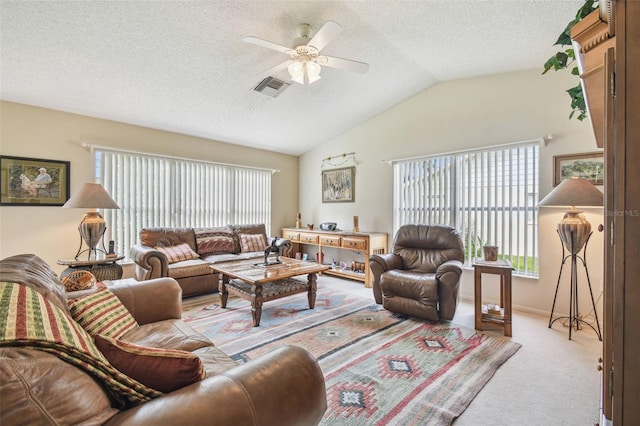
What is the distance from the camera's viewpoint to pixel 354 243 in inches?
177

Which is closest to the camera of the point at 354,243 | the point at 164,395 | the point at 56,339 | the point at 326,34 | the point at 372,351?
the point at 56,339

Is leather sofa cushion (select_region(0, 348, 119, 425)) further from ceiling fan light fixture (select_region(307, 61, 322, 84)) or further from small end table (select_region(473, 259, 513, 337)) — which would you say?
small end table (select_region(473, 259, 513, 337))

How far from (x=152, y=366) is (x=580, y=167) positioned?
13.2ft

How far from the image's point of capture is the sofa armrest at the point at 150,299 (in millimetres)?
1862

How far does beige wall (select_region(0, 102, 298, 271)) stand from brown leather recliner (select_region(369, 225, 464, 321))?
3642 mm

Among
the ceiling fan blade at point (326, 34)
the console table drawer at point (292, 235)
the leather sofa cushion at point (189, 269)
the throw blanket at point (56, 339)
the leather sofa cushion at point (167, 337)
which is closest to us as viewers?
the throw blanket at point (56, 339)

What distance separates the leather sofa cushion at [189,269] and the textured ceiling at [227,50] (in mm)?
2070

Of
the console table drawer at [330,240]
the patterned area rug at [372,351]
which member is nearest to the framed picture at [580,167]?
the patterned area rug at [372,351]

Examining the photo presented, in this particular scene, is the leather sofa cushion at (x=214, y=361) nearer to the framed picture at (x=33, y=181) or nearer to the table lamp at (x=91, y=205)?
the table lamp at (x=91, y=205)

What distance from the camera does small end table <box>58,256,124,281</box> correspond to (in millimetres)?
3102

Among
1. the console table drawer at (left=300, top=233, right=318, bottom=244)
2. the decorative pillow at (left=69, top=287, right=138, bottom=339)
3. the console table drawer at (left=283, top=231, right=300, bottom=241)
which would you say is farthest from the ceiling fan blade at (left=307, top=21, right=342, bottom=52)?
the console table drawer at (left=283, top=231, right=300, bottom=241)

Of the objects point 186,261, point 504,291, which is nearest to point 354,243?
point 504,291

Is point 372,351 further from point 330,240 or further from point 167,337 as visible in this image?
point 330,240

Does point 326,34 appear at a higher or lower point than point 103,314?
higher
